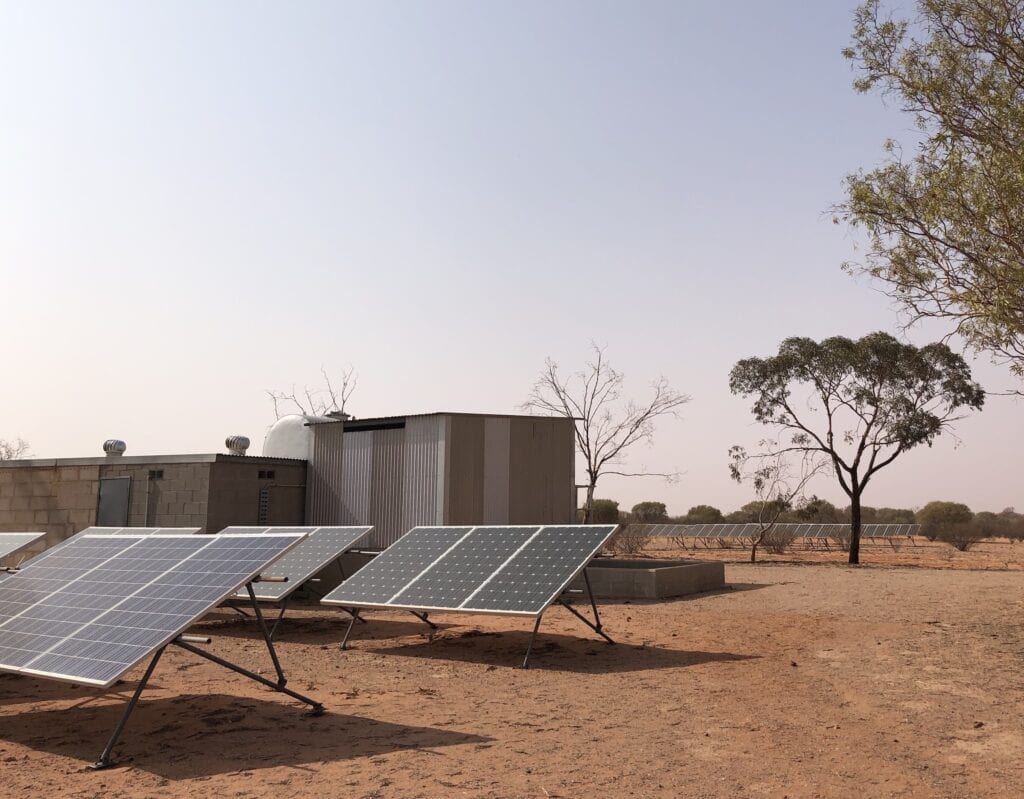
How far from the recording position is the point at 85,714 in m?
9.09

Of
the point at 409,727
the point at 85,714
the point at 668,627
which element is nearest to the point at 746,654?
the point at 668,627

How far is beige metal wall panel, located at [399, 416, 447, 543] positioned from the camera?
74.4 feet

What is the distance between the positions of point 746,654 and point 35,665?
901 cm

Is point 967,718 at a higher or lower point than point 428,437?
A: lower

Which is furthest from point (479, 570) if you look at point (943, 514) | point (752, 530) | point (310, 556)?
point (943, 514)

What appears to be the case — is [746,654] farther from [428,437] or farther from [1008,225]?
[428,437]

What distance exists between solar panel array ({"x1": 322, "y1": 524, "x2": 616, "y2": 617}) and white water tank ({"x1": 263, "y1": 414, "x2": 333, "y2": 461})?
13.6m

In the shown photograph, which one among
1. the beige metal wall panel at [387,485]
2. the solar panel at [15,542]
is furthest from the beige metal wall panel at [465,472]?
the solar panel at [15,542]

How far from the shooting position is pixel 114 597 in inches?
336

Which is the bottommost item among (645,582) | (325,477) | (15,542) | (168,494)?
(645,582)

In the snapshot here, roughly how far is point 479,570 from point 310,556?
4.15 m

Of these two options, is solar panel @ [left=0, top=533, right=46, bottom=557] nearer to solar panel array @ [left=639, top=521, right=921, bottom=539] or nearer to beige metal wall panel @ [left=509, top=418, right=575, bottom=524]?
beige metal wall panel @ [left=509, top=418, right=575, bottom=524]

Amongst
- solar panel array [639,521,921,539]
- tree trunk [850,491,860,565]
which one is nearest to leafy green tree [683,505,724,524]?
solar panel array [639,521,921,539]

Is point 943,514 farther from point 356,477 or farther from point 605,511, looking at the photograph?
point 356,477
